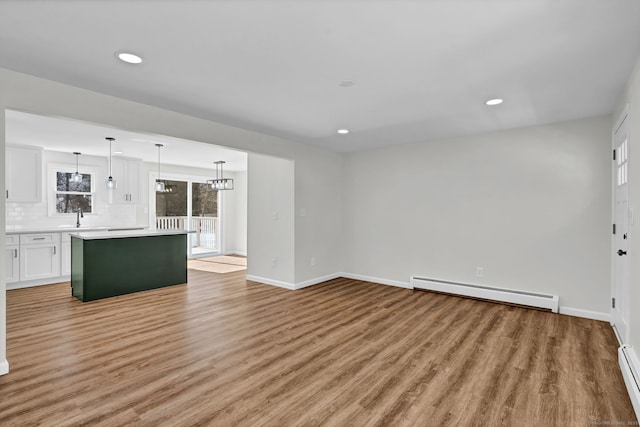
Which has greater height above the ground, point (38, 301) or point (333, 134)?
point (333, 134)

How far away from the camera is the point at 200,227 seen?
8.88 metres

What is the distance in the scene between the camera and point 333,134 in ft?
15.1

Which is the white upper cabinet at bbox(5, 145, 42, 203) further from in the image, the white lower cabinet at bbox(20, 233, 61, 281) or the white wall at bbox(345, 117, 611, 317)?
the white wall at bbox(345, 117, 611, 317)

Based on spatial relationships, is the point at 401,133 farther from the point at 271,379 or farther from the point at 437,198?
the point at 271,379

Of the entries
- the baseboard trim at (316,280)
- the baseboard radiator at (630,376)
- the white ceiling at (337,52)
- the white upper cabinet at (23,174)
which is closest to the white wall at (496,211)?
the baseboard trim at (316,280)

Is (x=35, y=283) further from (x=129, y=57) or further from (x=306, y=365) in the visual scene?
(x=306, y=365)

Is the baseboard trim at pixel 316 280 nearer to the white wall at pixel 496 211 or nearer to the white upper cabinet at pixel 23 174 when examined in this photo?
the white wall at pixel 496 211

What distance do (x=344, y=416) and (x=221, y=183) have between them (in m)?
5.99

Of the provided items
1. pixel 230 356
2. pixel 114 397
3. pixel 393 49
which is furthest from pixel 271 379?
pixel 393 49

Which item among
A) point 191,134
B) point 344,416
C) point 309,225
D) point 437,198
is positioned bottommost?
point 344,416

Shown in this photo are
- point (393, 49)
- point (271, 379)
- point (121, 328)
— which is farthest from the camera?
point (121, 328)

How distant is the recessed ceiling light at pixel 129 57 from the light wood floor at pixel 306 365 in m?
2.35

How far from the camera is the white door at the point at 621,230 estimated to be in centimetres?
293

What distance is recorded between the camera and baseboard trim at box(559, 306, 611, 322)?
12.0 feet
